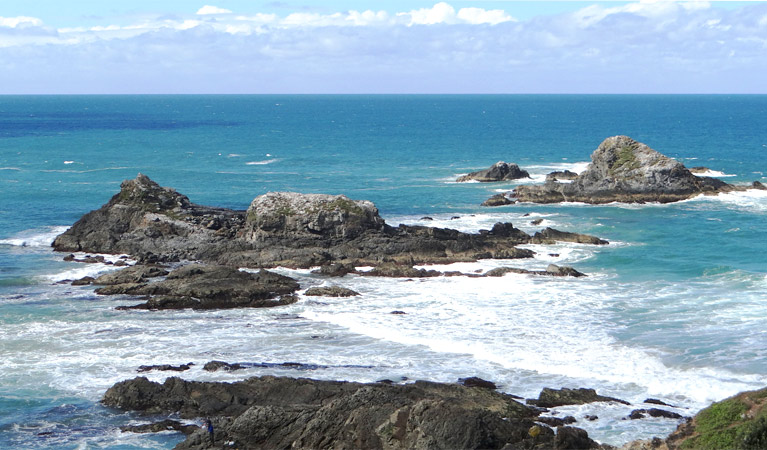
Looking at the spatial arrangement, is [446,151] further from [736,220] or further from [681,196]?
[736,220]

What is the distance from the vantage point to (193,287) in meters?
40.6

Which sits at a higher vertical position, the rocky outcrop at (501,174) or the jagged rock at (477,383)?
the rocky outcrop at (501,174)

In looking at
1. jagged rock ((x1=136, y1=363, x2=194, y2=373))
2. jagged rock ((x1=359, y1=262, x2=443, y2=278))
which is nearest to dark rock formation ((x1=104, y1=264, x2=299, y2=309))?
jagged rock ((x1=359, y1=262, x2=443, y2=278))

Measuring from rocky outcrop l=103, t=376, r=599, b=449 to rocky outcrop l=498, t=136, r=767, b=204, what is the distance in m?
45.9

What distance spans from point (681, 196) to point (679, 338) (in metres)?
39.0

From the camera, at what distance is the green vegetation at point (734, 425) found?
18016mm

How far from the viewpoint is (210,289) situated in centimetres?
4041

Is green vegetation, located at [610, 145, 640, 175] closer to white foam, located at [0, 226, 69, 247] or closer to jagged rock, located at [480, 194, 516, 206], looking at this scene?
jagged rock, located at [480, 194, 516, 206]

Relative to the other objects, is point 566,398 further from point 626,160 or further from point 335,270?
point 626,160

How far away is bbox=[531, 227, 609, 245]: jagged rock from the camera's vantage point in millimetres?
53000

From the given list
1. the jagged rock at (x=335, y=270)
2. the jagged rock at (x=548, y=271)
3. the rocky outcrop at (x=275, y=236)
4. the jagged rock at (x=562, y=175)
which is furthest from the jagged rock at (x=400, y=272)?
the jagged rock at (x=562, y=175)

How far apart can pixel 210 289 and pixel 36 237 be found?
21.7 m

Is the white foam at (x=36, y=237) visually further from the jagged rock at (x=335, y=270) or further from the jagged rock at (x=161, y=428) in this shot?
the jagged rock at (x=161, y=428)

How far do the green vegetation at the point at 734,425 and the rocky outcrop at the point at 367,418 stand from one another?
296 centimetres
